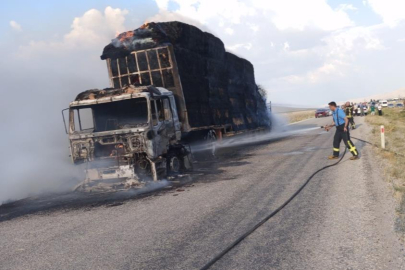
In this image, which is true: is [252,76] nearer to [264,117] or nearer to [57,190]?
[264,117]

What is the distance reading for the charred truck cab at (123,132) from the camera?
10.2 m

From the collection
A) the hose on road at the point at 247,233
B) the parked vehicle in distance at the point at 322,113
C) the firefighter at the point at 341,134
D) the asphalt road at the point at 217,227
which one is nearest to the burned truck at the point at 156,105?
the asphalt road at the point at 217,227

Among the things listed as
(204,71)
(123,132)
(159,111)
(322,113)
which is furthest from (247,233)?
(322,113)

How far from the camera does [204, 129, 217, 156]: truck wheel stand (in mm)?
16995

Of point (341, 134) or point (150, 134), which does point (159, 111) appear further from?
point (341, 134)

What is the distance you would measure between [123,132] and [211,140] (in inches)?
295

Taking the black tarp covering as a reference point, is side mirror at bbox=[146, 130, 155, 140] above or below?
below

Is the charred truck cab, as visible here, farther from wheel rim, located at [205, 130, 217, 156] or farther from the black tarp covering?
wheel rim, located at [205, 130, 217, 156]

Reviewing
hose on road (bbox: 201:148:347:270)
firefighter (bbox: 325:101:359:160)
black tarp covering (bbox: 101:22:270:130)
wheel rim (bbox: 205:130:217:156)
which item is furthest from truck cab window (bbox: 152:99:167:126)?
wheel rim (bbox: 205:130:217:156)

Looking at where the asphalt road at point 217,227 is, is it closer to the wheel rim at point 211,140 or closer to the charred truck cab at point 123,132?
the charred truck cab at point 123,132

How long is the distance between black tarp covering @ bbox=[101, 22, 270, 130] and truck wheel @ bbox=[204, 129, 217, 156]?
471 mm

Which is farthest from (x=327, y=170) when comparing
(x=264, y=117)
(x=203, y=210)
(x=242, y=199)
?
(x=264, y=117)

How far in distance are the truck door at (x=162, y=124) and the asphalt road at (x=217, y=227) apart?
145 cm

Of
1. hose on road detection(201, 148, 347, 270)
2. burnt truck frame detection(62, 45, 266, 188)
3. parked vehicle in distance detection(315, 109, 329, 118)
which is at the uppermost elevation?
burnt truck frame detection(62, 45, 266, 188)
